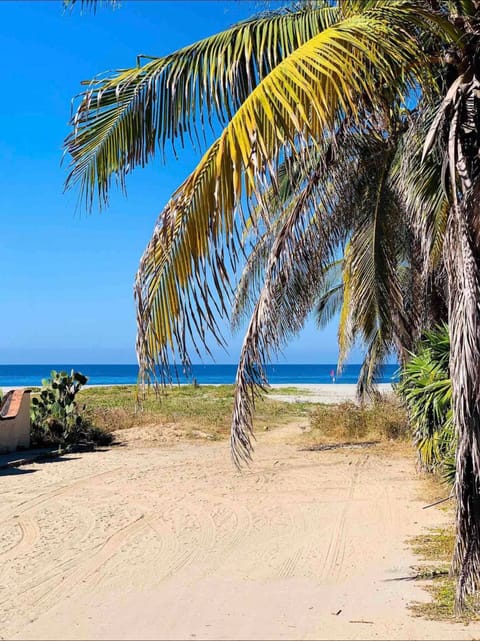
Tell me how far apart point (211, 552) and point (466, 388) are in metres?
3.52

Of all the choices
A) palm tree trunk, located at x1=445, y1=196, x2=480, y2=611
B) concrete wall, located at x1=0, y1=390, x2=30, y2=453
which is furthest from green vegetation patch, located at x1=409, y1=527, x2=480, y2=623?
concrete wall, located at x1=0, y1=390, x2=30, y2=453

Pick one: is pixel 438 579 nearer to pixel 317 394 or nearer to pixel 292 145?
pixel 292 145

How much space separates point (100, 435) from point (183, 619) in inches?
421

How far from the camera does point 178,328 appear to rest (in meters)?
3.94

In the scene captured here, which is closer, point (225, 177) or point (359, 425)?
point (225, 177)

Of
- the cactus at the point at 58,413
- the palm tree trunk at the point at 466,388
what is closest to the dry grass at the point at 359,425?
the cactus at the point at 58,413

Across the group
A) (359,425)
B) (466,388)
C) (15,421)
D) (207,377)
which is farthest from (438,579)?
(207,377)

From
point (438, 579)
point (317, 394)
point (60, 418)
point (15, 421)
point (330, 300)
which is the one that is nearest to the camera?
point (438, 579)

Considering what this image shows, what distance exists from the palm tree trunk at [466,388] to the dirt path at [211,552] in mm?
528

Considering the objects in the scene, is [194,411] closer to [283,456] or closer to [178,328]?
[283,456]

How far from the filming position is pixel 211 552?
267 inches

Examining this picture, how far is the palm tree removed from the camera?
156 inches

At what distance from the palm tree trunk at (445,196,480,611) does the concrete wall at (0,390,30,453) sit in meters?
10.5

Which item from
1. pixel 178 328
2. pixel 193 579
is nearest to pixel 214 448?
pixel 193 579
